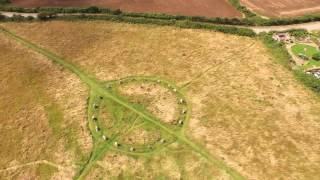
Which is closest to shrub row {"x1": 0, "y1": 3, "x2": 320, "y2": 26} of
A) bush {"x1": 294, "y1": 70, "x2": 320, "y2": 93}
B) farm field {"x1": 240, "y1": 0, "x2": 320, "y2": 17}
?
farm field {"x1": 240, "y1": 0, "x2": 320, "y2": 17}

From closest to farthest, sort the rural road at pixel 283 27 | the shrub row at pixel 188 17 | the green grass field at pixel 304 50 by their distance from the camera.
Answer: the green grass field at pixel 304 50 → the rural road at pixel 283 27 → the shrub row at pixel 188 17

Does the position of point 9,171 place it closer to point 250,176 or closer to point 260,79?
point 250,176

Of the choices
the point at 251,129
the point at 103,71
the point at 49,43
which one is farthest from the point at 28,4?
the point at 251,129

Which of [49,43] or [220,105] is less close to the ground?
[49,43]

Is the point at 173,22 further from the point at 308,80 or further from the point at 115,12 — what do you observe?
the point at 308,80

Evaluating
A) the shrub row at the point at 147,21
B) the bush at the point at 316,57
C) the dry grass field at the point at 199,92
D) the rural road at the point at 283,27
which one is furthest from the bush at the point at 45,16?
the bush at the point at 316,57

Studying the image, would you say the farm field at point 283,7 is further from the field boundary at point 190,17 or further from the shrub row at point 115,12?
the shrub row at point 115,12

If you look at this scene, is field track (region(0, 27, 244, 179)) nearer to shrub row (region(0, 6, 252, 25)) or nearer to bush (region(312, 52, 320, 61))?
shrub row (region(0, 6, 252, 25))
